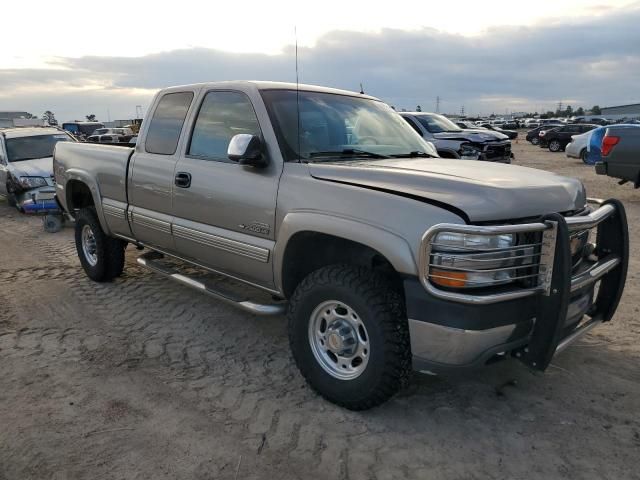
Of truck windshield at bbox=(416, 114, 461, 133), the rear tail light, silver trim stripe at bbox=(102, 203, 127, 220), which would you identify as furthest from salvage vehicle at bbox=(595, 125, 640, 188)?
silver trim stripe at bbox=(102, 203, 127, 220)

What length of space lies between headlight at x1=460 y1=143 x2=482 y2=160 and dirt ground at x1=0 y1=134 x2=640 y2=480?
7703 millimetres

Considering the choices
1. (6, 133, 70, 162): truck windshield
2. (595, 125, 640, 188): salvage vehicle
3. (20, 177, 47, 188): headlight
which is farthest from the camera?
(6, 133, 70, 162): truck windshield

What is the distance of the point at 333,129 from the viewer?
13.1 feet

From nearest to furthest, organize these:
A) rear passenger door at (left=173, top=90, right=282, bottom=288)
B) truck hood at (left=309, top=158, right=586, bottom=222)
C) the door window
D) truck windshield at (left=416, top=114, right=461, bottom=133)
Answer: truck hood at (left=309, top=158, right=586, bottom=222) < rear passenger door at (left=173, top=90, right=282, bottom=288) < the door window < truck windshield at (left=416, top=114, right=461, bottom=133)

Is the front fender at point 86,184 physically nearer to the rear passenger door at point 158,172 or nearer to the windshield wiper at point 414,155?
the rear passenger door at point 158,172

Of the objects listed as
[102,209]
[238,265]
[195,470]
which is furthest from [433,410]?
[102,209]

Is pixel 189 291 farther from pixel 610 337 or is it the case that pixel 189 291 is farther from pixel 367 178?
pixel 610 337

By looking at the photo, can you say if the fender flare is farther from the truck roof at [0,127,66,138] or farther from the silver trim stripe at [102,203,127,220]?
the truck roof at [0,127,66,138]

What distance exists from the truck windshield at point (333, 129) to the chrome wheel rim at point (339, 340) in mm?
1077

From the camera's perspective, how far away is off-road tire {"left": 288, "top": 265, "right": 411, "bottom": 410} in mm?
2928

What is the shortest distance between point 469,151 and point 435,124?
1.29 metres

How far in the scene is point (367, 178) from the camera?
315 centimetres

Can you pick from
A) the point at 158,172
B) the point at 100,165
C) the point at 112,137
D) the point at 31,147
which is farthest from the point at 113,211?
the point at 112,137

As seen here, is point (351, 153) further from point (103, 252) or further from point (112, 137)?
point (112, 137)
